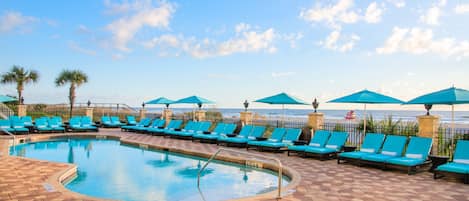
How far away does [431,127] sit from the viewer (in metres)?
8.62

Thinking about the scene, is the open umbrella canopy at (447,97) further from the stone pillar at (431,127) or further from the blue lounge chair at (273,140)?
the blue lounge chair at (273,140)

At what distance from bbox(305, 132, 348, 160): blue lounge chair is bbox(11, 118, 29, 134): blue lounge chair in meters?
12.5

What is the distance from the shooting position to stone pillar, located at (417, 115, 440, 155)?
→ 339 inches

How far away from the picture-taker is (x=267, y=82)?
91.3 feet

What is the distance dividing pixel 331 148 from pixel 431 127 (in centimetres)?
259

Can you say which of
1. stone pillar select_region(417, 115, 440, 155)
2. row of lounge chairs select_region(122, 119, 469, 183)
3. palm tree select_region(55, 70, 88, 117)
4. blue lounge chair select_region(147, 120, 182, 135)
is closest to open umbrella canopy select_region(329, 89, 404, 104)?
stone pillar select_region(417, 115, 440, 155)

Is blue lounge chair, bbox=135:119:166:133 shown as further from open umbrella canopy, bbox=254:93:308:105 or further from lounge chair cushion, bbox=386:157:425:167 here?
lounge chair cushion, bbox=386:157:425:167

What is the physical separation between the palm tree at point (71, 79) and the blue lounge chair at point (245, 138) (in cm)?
1420

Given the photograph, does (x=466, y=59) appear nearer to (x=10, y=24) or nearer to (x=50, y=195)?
(x=50, y=195)

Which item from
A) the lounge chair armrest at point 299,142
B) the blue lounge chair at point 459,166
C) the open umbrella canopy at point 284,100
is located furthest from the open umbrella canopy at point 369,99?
the blue lounge chair at point 459,166

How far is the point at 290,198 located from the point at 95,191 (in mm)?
3710

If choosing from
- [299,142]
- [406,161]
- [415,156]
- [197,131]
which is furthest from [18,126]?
[415,156]

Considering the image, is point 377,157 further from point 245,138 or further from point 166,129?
point 166,129

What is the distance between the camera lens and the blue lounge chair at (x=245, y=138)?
1169cm
